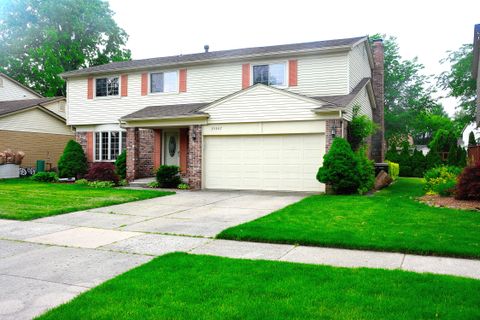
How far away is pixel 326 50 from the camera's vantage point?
1611 cm

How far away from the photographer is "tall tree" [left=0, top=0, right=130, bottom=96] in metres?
36.6

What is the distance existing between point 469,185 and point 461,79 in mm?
20621

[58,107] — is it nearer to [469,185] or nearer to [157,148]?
[157,148]

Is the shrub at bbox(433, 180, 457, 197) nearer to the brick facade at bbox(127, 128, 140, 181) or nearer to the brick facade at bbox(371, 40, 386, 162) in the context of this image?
the brick facade at bbox(371, 40, 386, 162)

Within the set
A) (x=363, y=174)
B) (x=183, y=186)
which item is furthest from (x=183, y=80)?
(x=363, y=174)

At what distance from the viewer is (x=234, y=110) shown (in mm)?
15406

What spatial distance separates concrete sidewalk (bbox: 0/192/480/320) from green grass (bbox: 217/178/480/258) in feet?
0.80

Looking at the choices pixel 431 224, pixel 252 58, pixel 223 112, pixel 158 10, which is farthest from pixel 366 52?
pixel 431 224

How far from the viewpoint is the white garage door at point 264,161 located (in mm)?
14570

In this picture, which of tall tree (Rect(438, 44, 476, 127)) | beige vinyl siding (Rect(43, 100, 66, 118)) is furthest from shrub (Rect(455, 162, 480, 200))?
beige vinyl siding (Rect(43, 100, 66, 118))

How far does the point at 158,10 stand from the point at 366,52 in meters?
12.0

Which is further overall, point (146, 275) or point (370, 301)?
point (146, 275)

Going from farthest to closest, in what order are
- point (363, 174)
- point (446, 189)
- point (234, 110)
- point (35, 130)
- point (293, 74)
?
point (35, 130) → point (293, 74) → point (234, 110) → point (363, 174) → point (446, 189)

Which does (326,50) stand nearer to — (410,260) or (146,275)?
(410,260)
